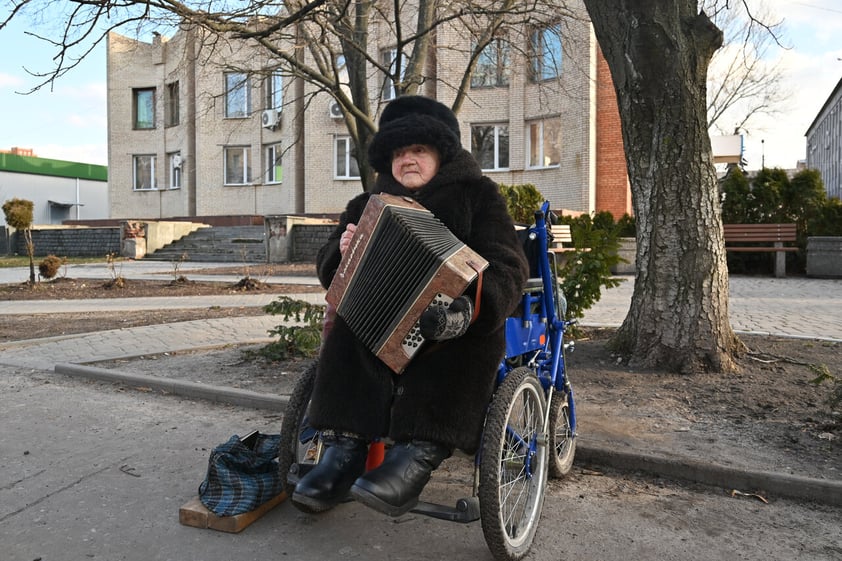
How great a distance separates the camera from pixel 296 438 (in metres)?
2.95

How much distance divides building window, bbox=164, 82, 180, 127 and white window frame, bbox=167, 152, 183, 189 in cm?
156

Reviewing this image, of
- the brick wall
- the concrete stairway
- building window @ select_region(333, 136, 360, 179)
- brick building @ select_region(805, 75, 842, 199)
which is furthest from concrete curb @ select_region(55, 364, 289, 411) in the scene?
brick building @ select_region(805, 75, 842, 199)

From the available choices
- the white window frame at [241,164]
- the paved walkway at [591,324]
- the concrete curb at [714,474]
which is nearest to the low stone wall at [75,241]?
the white window frame at [241,164]

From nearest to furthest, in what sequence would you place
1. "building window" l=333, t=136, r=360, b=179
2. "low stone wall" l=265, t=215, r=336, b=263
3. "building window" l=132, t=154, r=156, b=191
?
1. "low stone wall" l=265, t=215, r=336, b=263
2. "building window" l=333, t=136, r=360, b=179
3. "building window" l=132, t=154, r=156, b=191

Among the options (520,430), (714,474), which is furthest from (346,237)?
(714,474)

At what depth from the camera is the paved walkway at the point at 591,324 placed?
3.49 m

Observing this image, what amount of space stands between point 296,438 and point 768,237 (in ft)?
47.7

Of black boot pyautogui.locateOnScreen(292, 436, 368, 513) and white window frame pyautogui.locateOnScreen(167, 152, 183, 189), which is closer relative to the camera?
black boot pyautogui.locateOnScreen(292, 436, 368, 513)

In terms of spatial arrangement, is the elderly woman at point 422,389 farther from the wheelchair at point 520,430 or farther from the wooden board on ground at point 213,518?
the wooden board on ground at point 213,518

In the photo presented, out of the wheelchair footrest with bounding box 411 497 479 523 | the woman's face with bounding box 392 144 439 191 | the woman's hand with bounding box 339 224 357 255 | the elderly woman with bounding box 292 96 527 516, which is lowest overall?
the wheelchair footrest with bounding box 411 497 479 523

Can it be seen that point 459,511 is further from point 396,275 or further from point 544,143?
point 544,143

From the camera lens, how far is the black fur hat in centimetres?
316

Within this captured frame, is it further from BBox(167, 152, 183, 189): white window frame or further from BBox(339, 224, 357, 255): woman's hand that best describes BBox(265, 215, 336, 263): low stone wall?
BBox(339, 224, 357, 255): woman's hand

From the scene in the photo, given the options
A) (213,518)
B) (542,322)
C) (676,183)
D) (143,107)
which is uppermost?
(143,107)
